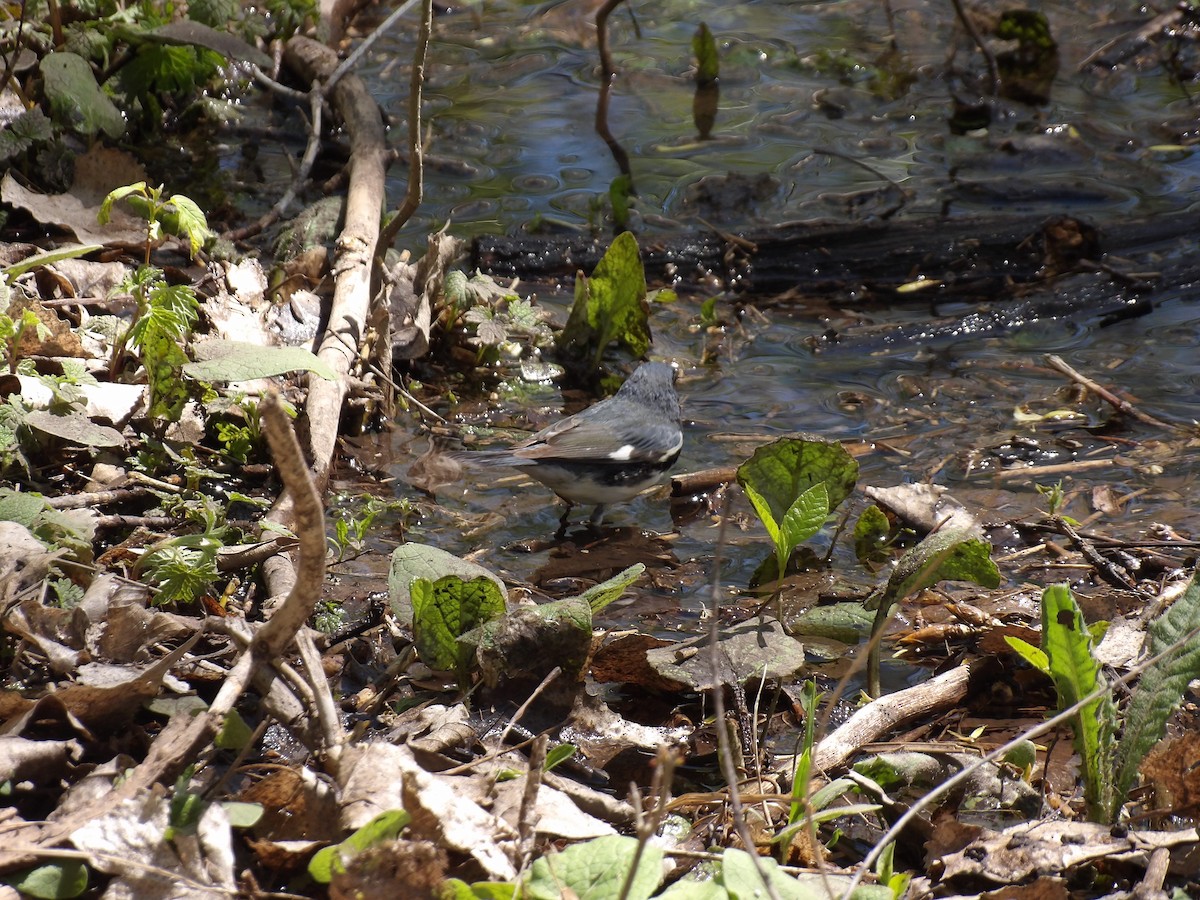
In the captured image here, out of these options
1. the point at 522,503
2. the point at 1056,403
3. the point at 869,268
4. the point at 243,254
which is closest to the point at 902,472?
the point at 1056,403

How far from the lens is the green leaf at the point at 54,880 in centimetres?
200

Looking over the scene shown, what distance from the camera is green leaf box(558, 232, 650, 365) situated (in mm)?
5508

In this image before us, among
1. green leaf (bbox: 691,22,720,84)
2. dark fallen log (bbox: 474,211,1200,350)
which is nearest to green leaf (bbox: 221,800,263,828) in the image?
dark fallen log (bbox: 474,211,1200,350)

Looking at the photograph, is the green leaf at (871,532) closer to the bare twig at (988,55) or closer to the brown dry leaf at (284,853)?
the brown dry leaf at (284,853)

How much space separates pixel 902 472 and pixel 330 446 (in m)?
2.29

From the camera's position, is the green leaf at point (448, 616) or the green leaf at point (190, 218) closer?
the green leaf at point (448, 616)

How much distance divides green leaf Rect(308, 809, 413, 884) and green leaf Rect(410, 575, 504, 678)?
29.0 inches

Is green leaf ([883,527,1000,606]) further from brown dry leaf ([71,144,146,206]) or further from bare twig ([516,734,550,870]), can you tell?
brown dry leaf ([71,144,146,206])

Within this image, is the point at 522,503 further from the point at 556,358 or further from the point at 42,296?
the point at 42,296

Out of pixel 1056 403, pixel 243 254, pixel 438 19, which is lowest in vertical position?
pixel 1056 403

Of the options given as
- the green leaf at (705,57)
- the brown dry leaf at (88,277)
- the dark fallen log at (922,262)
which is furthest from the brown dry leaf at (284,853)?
the green leaf at (705,57)

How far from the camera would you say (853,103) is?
8875 mm

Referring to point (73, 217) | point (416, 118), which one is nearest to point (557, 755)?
point (416, 118)

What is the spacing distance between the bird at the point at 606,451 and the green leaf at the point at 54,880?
261 cm
